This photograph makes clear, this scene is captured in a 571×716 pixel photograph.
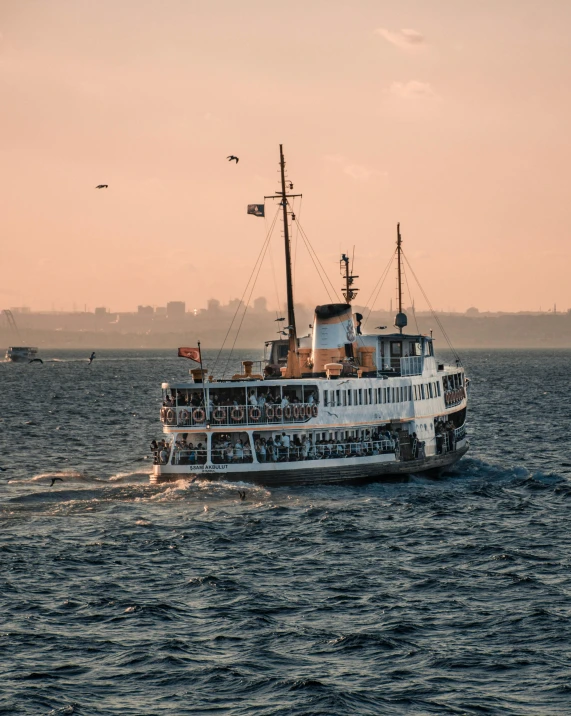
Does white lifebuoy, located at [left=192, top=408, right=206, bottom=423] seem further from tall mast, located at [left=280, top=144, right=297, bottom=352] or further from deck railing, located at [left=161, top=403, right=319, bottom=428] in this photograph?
tall mast, located at [left=280, top=144, right=297, bottom=352]

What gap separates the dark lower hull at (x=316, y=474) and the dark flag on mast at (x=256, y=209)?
642 inches

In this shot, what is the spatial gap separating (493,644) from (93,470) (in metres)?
38.7

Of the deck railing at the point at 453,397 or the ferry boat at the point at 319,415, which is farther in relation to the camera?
the deck railing at the point at 453,397

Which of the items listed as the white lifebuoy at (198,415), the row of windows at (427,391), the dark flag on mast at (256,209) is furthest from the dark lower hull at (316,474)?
the dark flag on mast at (256,209)

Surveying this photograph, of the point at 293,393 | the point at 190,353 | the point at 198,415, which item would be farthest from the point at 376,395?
the point at 190,353

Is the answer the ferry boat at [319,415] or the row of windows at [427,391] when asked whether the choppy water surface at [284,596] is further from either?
the row of windows at [427,391]

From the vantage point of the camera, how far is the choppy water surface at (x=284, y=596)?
89.9 feet

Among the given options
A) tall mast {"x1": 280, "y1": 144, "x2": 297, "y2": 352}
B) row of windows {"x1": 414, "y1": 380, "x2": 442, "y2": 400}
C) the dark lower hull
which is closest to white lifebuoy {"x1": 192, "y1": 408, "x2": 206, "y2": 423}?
the dark lower hull

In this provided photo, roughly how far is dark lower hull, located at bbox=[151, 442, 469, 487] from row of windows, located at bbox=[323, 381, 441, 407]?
331 cm

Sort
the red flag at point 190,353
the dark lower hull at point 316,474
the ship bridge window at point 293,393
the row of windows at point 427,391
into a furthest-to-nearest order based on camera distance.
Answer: the row of windows at point 427,391, the ship bridge window at point 293,393, the dark lower hull at point 316,474, the red flag at point 190,353

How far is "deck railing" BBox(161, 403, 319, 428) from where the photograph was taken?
53312mm

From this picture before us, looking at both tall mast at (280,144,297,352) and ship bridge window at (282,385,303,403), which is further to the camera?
tall mast at (280,144,297,352)

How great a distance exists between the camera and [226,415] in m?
53.5

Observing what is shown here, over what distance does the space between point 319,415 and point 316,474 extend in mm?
3023
